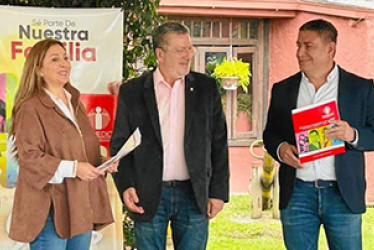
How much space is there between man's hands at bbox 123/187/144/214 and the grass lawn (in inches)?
161

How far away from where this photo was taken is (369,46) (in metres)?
9.64

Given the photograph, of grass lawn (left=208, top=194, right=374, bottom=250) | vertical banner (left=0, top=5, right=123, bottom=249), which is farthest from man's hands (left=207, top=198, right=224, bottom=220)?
grass lawn (left=208, top=194, right=374, bottom=250)

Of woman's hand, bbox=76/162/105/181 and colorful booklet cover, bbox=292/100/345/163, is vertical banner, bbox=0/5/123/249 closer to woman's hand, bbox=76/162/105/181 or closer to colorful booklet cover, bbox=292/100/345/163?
woman's hand, bbox=76/162/105/181

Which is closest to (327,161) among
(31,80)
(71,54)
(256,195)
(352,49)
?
(31,80)

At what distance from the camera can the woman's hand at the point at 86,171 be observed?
10.7ft

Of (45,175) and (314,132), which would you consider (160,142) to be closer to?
(45,175)

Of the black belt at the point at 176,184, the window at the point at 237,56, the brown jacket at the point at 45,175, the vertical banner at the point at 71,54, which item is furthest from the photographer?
the window at the point at 237,56

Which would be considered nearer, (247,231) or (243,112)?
(247,231)

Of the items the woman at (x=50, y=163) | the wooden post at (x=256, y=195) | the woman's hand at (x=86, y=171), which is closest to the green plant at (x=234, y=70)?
the wooden post at (x=256, y=195)

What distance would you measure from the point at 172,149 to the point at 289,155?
0.56 m

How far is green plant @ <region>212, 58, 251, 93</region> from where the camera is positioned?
998 cm

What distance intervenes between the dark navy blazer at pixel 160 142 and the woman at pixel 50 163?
0.18 m

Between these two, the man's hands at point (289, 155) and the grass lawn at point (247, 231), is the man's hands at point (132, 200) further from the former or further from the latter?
the grass lawn at point (247, 231)

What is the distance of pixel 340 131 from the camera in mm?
3373
